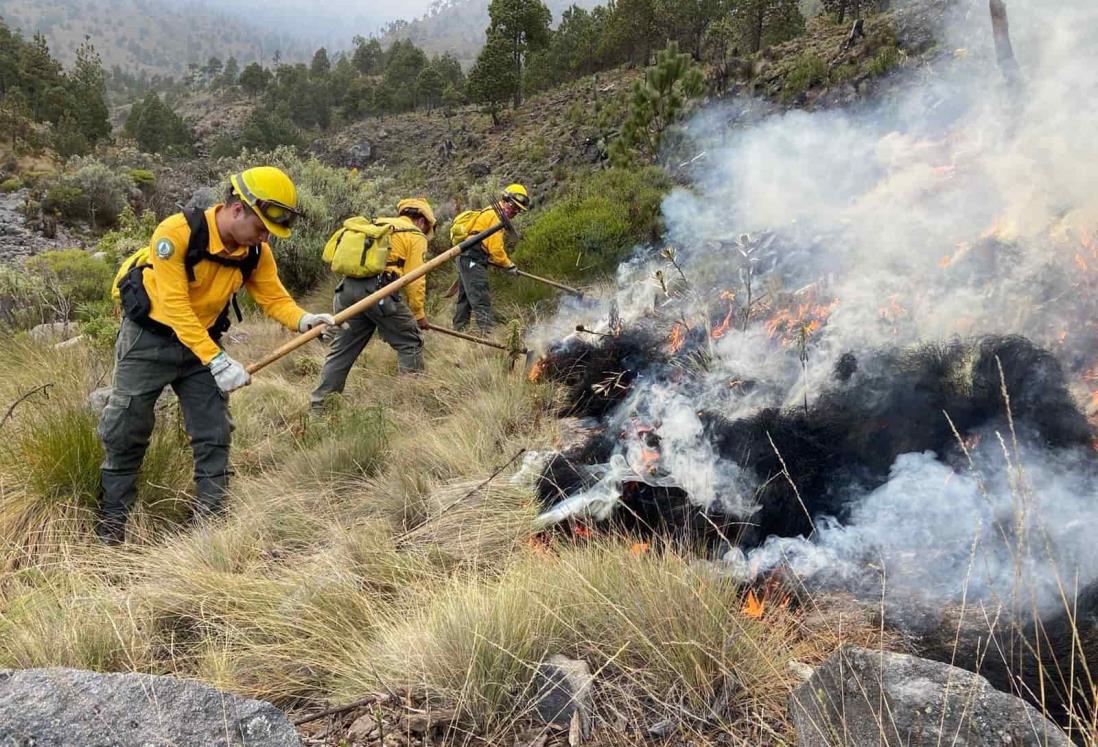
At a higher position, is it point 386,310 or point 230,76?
point 230,76

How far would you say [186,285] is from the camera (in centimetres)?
320

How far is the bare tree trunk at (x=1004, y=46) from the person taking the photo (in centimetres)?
522

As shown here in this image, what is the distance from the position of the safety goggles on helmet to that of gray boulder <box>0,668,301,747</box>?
213 cm

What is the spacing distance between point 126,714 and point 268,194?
2.30 metres

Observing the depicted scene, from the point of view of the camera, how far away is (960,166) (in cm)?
522

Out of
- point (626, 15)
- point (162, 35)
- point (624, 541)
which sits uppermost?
point (162, 35)

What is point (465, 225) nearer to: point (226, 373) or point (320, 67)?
point (226, 373)

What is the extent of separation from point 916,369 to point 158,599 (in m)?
3.70

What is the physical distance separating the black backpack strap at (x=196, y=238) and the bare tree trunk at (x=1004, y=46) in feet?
19.3

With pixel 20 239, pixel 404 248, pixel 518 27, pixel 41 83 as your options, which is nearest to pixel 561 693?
pixel 404 248

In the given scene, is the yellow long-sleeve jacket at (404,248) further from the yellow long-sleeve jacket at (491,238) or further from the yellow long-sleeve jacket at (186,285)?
the yellow long-sleeve jacket at (186,285)

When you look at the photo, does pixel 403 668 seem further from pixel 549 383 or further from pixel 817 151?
pixel 817 151

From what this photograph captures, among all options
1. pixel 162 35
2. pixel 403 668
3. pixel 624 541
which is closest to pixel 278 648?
pixel 403 668

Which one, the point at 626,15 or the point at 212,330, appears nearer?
the point at 212,330
